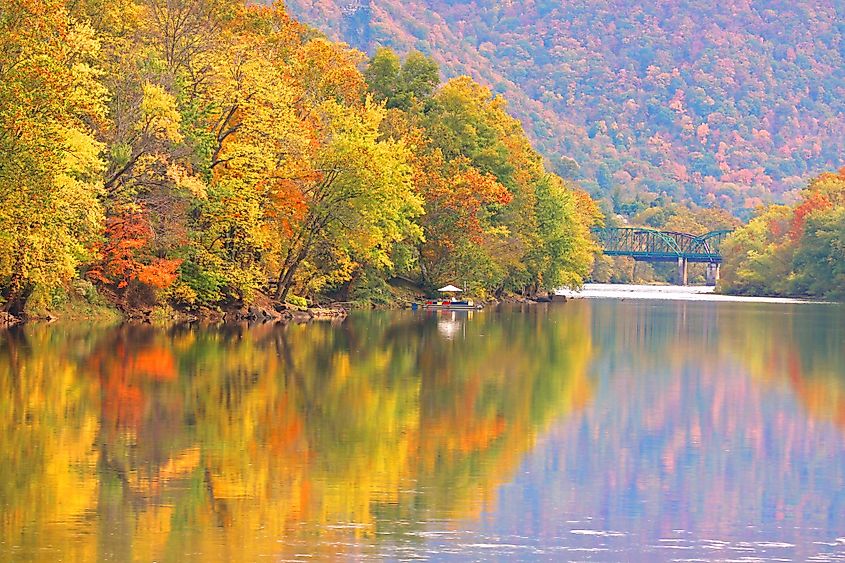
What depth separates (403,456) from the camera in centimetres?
2248

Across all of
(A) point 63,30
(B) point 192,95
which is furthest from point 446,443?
(B) point 192,95

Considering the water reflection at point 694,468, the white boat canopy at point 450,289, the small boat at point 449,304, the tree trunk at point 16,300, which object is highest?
the white boat canopy at point 450,289

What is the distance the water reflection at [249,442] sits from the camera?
16.4 metres

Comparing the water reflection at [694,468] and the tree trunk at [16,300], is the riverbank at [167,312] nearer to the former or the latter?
the tree trunk at [16,300]

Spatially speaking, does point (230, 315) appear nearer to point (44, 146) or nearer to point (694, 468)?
point (44, 146)

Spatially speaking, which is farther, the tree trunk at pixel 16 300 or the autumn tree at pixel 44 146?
the tree trunk at pixel 16 300

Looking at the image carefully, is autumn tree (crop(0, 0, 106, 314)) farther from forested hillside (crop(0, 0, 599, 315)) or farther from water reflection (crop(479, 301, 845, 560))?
water reflection (crop(479, 301, 845, 560))

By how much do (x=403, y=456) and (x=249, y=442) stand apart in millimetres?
2616

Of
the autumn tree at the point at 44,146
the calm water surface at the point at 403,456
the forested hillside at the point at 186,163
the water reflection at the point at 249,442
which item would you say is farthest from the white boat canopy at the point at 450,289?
the calm water surface at the point at 403,456

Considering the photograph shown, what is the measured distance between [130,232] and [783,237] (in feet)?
378

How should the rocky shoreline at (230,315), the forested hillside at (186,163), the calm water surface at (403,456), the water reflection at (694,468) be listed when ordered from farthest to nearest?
the rocky shoreline at (230,315), the forested hillside at (186,163), the water reflection at (694,468), the calm water surface at (403,456)

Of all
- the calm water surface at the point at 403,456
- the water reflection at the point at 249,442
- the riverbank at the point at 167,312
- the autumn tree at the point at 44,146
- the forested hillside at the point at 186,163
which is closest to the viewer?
the calm water surface at the point at 403,456

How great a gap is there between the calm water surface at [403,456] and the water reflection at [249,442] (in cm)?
6

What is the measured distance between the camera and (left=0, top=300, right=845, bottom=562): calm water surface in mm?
16297
